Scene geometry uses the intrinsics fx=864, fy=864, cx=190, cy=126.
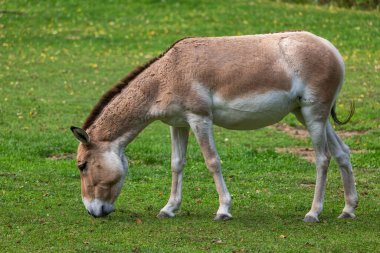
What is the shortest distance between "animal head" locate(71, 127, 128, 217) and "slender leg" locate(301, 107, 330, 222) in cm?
194

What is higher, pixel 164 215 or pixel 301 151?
pixel 164 215

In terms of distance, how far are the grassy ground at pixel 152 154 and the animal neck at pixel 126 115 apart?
34.2 inches

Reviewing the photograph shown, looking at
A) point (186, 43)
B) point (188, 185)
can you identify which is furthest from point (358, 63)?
point (186, 43)

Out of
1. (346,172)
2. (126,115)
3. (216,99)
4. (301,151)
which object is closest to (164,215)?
(126,115)

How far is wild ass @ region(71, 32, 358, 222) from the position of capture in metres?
8.71

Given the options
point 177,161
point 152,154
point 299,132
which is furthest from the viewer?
point 299,132

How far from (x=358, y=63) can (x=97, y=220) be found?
1286 cm

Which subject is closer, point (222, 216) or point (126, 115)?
point (222, 216)

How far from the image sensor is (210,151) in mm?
8828

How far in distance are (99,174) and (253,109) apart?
1.69 meters

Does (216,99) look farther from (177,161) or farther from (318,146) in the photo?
(318,146)

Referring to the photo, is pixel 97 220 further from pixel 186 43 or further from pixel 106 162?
pixel 186 43

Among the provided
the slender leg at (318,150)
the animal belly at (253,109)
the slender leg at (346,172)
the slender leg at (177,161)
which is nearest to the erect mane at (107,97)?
the slender leg at (177,161)

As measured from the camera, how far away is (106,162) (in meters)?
8.73
